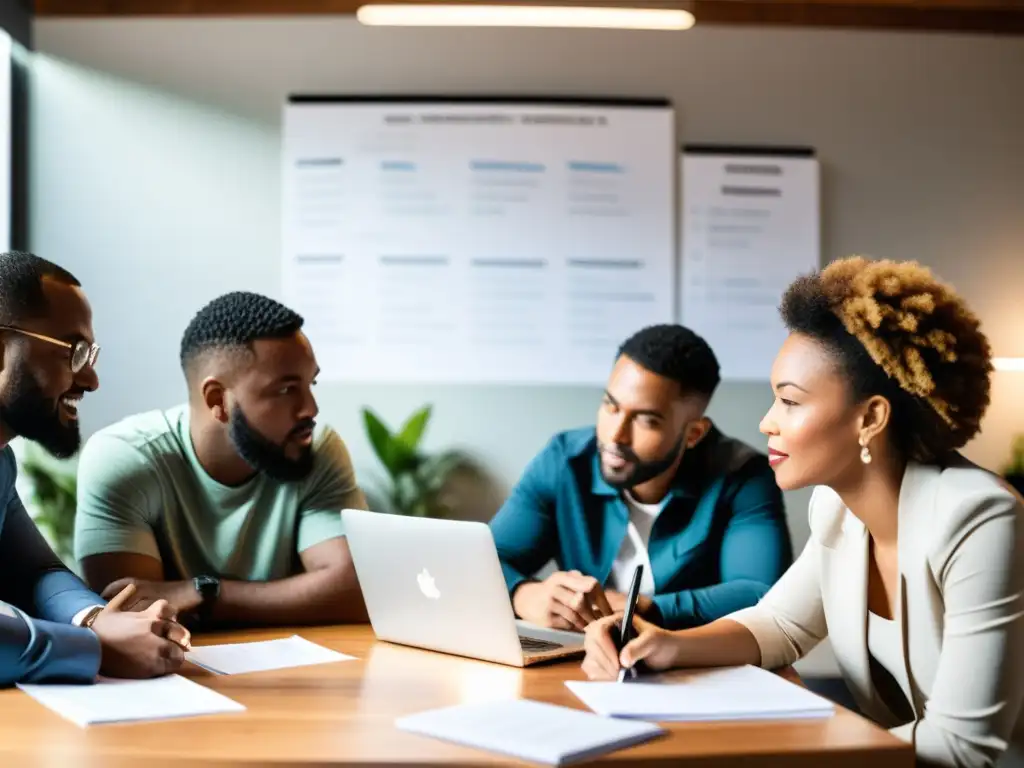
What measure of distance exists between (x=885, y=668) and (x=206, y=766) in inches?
41.4

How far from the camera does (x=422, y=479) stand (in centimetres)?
382

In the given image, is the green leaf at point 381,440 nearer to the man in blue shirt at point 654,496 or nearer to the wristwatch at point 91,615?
the man in blue shirt at point 654,496

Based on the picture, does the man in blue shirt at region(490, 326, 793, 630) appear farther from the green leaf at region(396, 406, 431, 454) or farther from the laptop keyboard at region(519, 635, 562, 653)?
the green leaf at region(396, 406, 431, 454)

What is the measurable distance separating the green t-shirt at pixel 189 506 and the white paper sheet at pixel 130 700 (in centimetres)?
68

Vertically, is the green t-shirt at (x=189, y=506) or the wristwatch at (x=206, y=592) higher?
the green t-shirt at (x=189, y=506)

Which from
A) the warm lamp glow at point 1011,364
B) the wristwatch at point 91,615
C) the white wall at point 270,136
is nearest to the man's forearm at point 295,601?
the wristwatch at point 91,615

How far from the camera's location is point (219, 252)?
3934 mm

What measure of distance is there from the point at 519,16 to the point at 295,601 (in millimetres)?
2531

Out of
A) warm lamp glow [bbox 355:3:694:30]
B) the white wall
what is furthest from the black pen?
warm lamp glow [bbox 355:3:694:30]

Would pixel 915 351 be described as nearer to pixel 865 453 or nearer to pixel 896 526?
pixel 865 453

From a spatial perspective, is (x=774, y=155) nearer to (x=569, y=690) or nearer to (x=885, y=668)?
(x=885, y=668)

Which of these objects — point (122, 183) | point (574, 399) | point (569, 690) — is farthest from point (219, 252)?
point (569, 690)

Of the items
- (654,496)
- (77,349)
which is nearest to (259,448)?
(77,349)

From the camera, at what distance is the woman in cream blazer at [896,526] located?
1.48m
